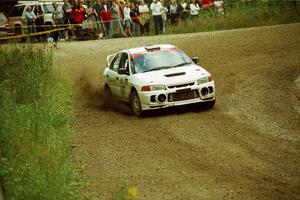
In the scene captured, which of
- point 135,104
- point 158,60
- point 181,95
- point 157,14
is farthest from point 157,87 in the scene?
point 157,14

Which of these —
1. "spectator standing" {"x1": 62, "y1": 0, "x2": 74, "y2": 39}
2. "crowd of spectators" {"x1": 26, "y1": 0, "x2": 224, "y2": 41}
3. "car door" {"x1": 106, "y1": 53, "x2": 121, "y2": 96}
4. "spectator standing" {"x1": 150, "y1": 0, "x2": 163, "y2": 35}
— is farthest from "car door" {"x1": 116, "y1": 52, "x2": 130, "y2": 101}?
"spectator standing" {"x1": 62, "y1": 0, "x2": 74, "y2": 39}

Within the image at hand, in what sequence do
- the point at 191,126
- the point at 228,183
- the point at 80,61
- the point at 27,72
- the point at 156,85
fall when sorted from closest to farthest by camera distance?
the point at 228,183, the point at 191,126, the point at 156,85, the point at 27,72, the point at 80,61

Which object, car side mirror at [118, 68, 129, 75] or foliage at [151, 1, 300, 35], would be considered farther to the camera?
foliage at [151, 1, 300, 35]

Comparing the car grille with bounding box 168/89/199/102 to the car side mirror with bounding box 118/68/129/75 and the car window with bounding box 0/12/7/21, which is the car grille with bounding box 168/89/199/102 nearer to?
the car side mirror with bounding box 118/68/129/75

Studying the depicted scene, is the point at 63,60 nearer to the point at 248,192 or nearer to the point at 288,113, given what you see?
the point at 288,113

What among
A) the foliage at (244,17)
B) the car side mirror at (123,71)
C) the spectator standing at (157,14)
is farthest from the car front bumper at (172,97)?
the foliage at (244,17)

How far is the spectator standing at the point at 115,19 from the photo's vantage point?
3259cm

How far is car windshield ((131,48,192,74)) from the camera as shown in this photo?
16109 mm

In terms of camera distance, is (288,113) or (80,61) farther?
(80,61)

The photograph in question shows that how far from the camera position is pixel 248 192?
9.27m

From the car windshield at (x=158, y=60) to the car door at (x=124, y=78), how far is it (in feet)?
0.70

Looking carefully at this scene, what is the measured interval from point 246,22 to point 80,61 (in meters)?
9.27

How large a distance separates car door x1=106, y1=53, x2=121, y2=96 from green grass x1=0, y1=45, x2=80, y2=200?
47.1 inches

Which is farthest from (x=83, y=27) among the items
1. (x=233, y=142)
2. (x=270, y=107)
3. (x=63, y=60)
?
(x=233, y=142)
